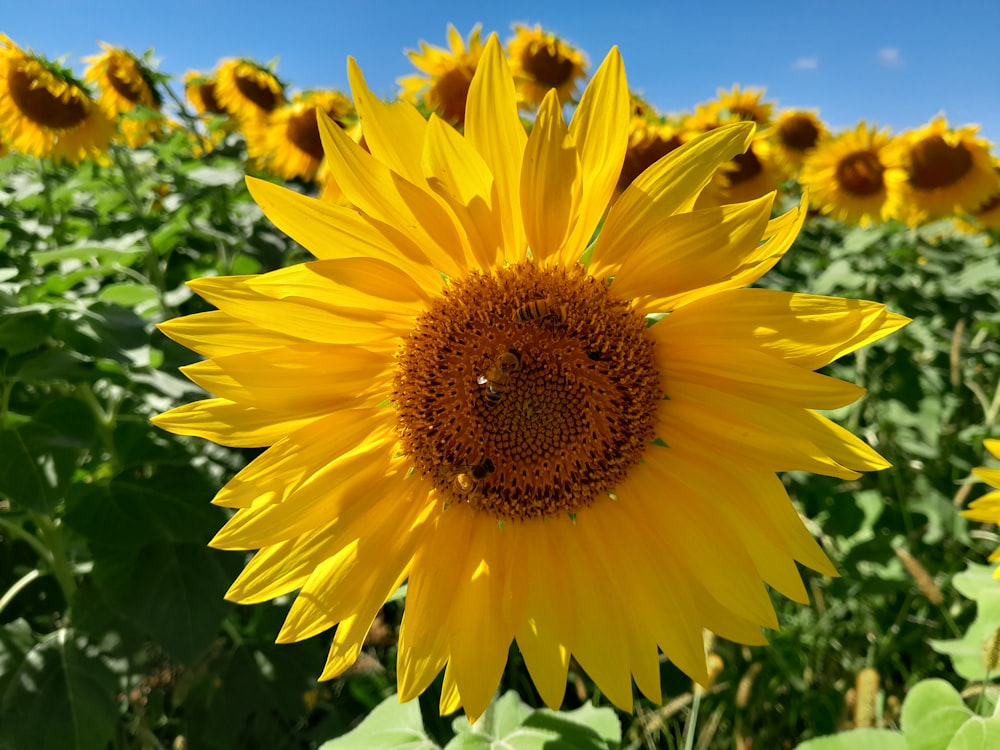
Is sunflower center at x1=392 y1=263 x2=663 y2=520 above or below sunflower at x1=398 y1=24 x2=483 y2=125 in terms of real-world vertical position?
below

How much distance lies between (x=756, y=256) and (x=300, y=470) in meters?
1.06

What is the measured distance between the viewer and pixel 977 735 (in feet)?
5.42

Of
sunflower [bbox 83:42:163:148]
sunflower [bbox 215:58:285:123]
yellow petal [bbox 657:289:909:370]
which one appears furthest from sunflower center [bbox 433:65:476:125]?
yellow petal [bbox 657:289:909:370]

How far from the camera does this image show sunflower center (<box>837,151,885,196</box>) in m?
5.19

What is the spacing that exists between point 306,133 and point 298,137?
76 mm

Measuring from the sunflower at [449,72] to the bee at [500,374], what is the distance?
2.34 metres

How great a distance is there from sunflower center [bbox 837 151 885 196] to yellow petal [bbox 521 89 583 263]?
4548 mm

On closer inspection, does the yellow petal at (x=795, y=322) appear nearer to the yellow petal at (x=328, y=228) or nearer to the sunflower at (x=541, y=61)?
the yellow petal at (x=328, y=228)

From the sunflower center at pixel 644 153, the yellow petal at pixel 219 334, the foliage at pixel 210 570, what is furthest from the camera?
the sunflower center at pixel 644 153

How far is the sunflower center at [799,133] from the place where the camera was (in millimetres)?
5621

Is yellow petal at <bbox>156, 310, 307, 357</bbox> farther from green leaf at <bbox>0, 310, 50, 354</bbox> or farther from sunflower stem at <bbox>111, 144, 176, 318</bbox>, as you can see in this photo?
sunflower stem at <bbox>111, 144, 176, 318</bbox>

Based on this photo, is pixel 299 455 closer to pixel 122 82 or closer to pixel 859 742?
pixel 859 742

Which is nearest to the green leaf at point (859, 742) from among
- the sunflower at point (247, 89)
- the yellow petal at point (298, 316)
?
the yellow petal at point (298, 316)

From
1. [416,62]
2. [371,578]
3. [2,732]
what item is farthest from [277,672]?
[416,62]
